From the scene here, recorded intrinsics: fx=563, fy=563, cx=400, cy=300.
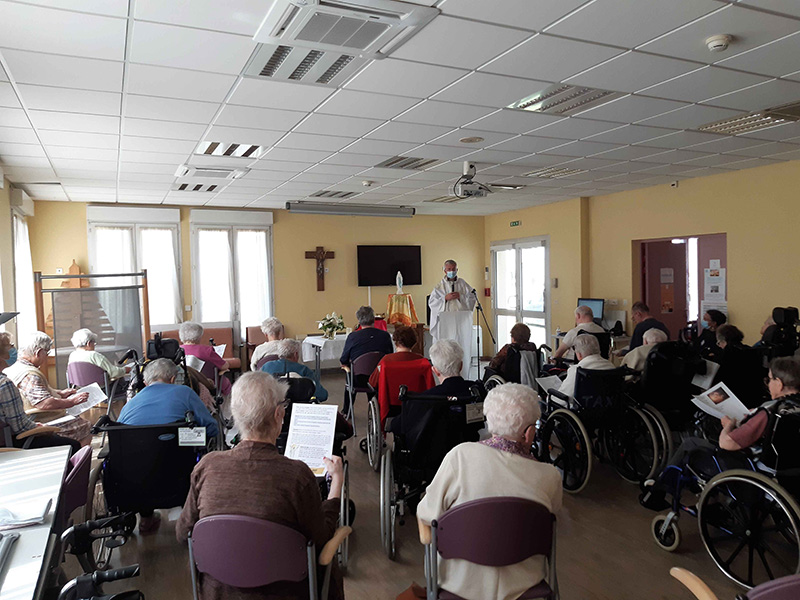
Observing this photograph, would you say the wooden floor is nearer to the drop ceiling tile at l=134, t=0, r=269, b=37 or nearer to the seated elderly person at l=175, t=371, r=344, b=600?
the seated elderly person at l=175, t=371, r=344, b=600

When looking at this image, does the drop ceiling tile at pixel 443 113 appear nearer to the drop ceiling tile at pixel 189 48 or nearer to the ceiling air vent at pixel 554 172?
the drop ceiling tile at pixel 189 48

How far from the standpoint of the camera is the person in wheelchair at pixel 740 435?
2875mm

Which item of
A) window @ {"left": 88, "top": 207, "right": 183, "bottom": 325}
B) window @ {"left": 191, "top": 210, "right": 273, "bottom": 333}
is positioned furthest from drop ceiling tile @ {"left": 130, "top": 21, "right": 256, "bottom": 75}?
window @ {"left": 191, "top": 210, "right": 273, "bottom": 333}

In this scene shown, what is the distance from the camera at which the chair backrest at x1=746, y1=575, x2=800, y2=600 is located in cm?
143

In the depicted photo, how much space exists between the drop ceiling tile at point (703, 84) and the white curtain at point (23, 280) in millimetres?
6631

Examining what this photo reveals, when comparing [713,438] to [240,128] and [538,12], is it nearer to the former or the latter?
[538,12]

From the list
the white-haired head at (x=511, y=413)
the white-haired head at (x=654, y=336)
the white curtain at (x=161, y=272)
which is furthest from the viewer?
the white curtain at (x=161, y=272)

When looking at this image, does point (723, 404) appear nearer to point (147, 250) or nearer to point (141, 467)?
point (141, 467)

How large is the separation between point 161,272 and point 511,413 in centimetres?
770

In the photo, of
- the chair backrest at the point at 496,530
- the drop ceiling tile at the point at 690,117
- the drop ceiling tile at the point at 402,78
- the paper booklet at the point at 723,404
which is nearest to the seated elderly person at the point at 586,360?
the paper booklet at the point at 723,404

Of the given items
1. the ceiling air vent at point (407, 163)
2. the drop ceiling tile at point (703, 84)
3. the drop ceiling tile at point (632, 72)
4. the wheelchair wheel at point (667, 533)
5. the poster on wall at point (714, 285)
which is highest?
the ceiling air vent at point (407, 163)

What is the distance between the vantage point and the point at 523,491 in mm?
1972

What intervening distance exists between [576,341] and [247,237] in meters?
6.39

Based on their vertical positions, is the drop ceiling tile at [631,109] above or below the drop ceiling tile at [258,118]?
below
